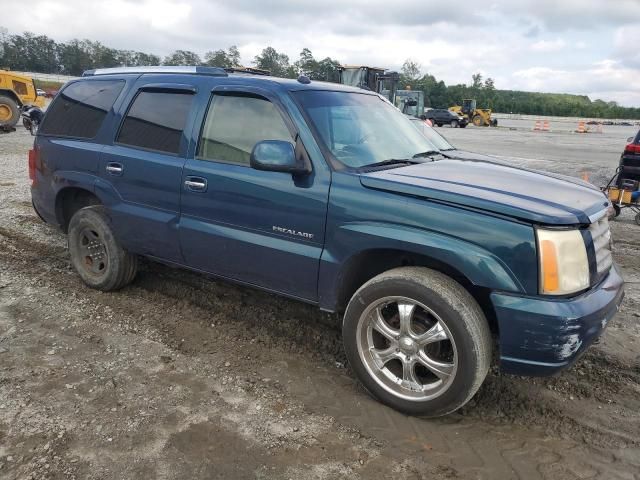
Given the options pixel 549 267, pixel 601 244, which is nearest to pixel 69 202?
pixel 549 267

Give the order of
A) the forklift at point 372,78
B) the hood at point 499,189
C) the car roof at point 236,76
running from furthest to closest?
the forklift at point 372,78 < the car roof at point 236,76 < the hood at point 499,189

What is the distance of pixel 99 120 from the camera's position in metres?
4.47

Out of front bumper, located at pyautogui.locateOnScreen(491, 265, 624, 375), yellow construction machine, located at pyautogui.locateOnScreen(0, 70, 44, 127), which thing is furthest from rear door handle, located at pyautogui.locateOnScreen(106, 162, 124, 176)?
yellow construction machine, located at pyautogui.locateOnScreen(0, 70, 44, 127)

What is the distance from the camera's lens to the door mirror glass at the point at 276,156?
318cm

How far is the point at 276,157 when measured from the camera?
3176 mm

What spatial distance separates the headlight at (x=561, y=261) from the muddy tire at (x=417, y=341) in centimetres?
41

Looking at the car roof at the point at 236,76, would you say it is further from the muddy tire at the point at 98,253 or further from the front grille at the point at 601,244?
the front grille at the point at 601,244

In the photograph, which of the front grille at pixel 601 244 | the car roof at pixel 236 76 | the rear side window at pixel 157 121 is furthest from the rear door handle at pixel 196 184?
the front grille at pixel 601 244

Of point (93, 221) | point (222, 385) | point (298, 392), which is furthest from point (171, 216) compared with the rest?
point (298, 392)

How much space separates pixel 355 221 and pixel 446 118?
132 ft

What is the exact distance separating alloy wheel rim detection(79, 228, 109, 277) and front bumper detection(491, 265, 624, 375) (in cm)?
345

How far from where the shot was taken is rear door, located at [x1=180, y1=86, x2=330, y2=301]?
3.32 metres

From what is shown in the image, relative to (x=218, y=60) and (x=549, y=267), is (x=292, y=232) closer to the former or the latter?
(x=549, y=267)

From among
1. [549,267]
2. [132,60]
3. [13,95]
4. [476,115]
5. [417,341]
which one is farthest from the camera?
[132,60]
